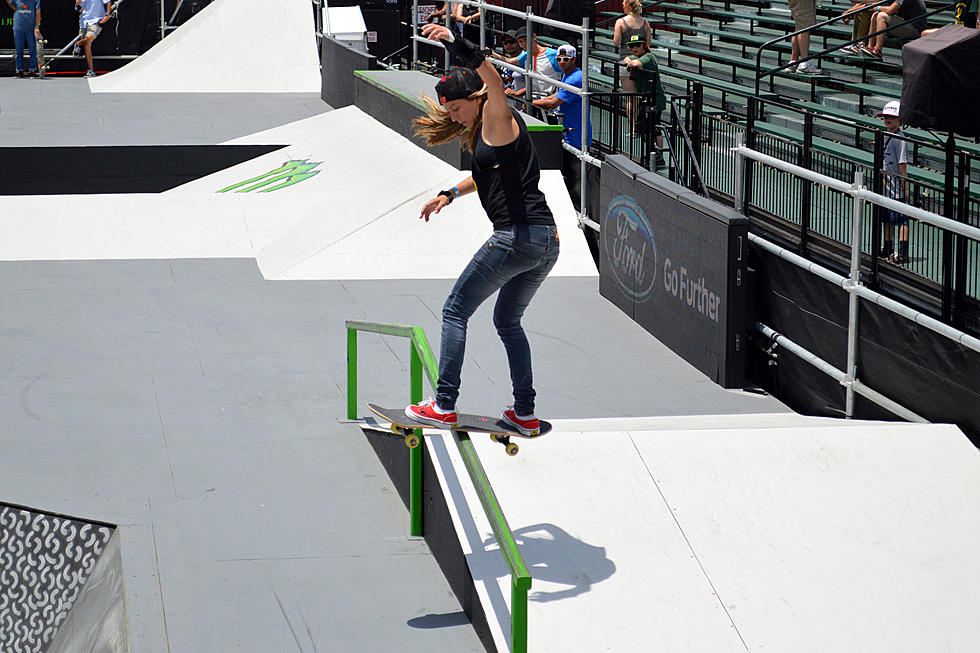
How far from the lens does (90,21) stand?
26297mm

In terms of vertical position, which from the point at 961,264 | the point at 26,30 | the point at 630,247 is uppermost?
the point at 26,30

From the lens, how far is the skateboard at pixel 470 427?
19.3ft

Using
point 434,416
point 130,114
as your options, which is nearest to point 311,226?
point 434,416

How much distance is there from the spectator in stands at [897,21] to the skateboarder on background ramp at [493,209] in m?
10.8

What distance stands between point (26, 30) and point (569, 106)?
53.7ft

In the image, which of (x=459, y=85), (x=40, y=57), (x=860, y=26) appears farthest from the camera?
(x=40, y=57)

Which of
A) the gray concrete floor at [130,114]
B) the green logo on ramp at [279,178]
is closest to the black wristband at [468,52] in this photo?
the green logo on ramp at [279,178]

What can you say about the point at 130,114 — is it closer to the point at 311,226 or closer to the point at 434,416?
the point at 311,226

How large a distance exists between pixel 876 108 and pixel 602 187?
15.4 ft

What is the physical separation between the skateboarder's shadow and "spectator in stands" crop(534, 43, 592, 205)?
7.32 metres

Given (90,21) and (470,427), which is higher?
(90,21)

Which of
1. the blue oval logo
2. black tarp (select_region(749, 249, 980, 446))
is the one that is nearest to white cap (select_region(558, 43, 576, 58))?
the blue oval logo

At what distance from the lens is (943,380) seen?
21.9 ft

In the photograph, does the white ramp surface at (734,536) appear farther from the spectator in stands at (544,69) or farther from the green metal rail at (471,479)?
the spectator in stands at (544,69)
